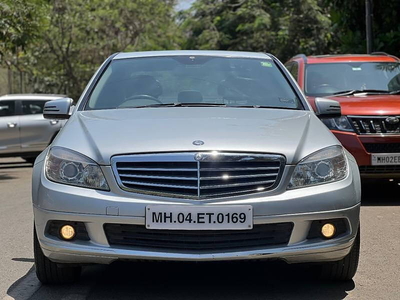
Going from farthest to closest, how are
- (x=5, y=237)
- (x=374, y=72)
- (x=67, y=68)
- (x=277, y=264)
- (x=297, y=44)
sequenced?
(x=297, y=44)
(x=67, y=68)
(x=374, y=72)
(x=5, y=237)
(x=277, y=264)

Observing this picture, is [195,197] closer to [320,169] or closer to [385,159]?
[320,169]

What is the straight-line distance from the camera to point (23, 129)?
1900cm

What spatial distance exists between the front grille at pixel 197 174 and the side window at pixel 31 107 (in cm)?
1444

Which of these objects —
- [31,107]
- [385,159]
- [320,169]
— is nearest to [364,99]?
[385,159]

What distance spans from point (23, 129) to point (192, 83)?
12804mm

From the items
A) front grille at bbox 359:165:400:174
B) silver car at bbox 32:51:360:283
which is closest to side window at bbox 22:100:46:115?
front grille at bbox 359:165:400:174

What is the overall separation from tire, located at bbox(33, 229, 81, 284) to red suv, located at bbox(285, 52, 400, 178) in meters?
4.90

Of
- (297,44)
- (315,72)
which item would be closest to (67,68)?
(297,44)

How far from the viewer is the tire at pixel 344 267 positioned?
5648mm

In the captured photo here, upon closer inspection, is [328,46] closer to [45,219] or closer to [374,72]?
[374,72]

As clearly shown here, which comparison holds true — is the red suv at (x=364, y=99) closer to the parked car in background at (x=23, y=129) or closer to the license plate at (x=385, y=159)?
the license plate at (x=385, y=159)

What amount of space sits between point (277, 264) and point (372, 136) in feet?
Result: 12.4

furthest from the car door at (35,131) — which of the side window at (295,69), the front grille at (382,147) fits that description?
the front grille at (382,147)

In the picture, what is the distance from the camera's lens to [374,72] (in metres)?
11.7
